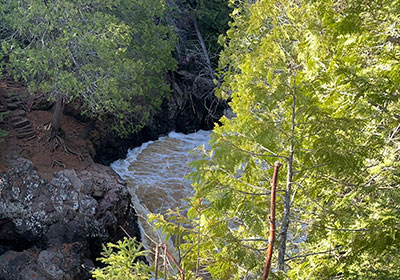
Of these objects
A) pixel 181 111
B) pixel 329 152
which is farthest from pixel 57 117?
pixel 329 152

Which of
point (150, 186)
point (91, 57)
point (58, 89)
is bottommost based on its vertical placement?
point (150, 186)

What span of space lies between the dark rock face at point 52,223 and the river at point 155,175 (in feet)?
→ 3.91

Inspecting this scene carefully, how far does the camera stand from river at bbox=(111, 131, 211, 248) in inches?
460

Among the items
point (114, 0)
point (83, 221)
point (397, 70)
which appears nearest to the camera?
point (397, 70)

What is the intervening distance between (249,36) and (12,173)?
7599 mm

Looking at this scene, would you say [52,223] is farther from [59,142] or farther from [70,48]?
[70,48]

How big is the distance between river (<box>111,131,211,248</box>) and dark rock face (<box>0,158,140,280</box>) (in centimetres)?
119

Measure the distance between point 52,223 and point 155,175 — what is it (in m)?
5.06

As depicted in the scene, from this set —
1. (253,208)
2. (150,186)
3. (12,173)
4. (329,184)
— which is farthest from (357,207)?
(150,186)

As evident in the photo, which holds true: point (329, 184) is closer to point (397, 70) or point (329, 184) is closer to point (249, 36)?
point (397, 70)

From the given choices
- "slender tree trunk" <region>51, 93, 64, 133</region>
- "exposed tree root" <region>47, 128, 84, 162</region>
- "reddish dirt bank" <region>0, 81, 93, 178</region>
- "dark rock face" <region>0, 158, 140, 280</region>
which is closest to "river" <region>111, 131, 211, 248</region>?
"dark rock face" <region>0, 158, 140, 280</region>

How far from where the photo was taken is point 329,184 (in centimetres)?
447

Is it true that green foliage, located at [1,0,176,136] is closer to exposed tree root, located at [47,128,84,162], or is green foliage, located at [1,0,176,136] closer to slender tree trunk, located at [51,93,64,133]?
slender tree trunk, located at [51,93,64,133]

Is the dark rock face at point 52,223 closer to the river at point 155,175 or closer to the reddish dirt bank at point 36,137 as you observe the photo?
the reddish dirt bank at point 36,137
